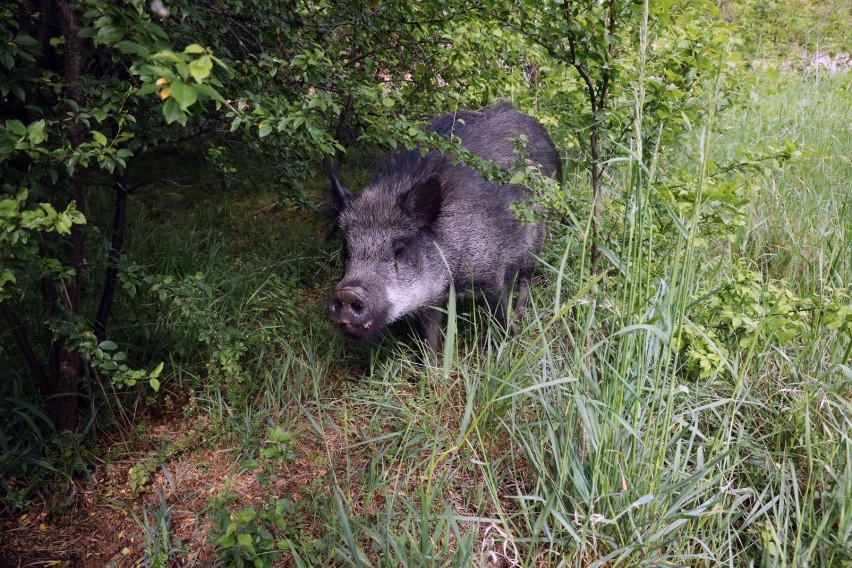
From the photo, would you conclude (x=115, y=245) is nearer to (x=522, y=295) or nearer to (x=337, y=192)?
(x=337, y=192)

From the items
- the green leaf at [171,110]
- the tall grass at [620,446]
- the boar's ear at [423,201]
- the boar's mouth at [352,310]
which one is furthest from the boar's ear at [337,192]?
the green leaf at [171,110]

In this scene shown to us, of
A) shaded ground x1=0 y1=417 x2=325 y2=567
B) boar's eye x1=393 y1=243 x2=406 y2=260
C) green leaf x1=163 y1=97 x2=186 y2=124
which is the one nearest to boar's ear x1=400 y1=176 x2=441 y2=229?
boar's eye x1=393 y1=243 x2=406 y2=260

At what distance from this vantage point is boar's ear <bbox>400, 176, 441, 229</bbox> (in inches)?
146

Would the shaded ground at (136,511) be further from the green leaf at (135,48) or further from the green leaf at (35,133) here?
the green leaf at (135,48)

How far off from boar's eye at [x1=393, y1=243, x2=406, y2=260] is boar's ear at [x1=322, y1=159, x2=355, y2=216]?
1.45ft

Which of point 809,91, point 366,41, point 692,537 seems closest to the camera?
point 692,537

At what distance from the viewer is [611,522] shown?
2059 millimetres

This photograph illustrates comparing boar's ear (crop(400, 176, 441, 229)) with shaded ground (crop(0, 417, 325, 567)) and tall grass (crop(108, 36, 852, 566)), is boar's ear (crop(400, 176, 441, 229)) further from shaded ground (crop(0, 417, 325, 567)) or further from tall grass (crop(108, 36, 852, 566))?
shaded ground (crop(0, 417, 325, 567))

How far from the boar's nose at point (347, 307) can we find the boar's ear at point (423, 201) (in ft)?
2.27

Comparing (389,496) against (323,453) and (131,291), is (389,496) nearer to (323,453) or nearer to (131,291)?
(323,453)

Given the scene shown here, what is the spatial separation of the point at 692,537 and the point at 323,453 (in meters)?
1.67

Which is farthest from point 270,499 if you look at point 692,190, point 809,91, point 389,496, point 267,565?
point 809,91

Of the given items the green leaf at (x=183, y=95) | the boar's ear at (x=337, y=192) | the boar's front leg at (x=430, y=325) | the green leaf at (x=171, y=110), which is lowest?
the boar's front leg at (x=430, y=325)

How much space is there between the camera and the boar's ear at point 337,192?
12.9 ft
